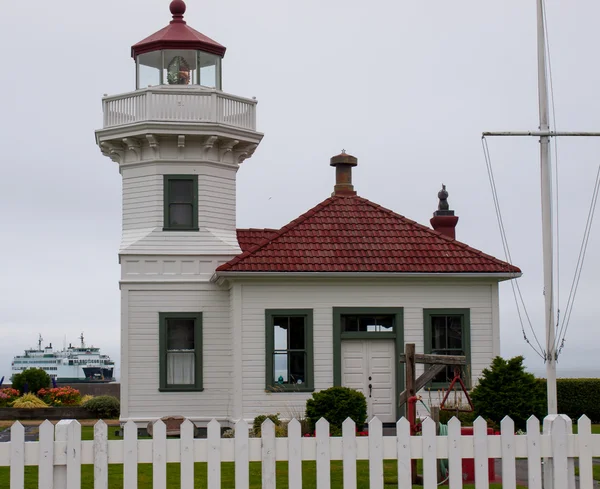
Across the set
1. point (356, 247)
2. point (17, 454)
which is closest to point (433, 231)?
point (356, 247)

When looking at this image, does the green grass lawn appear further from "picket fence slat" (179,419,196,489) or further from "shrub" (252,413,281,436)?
"shrub" (252,413,281,436)

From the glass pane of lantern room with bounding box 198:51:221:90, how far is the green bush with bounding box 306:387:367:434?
8230 mm

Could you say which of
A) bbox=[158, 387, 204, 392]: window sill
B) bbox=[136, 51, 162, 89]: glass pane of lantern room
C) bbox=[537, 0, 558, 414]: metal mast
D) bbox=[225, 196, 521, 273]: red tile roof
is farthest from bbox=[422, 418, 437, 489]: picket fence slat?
bbox=[136, 51, 162, 89]: glass pane of lantern room

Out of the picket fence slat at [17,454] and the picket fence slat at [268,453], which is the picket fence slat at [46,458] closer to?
the picket fence slat at [17,454]

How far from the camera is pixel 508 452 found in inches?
287

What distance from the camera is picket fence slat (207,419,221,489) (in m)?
7.05

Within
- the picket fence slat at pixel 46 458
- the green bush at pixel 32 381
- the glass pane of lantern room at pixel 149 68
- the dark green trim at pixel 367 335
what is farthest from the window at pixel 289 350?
the picket fence slat at pixel 46 458

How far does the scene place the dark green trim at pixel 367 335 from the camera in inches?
808

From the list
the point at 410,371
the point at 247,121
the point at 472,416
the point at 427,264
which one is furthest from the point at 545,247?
the point at 247,121

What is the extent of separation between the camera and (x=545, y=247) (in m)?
13.0

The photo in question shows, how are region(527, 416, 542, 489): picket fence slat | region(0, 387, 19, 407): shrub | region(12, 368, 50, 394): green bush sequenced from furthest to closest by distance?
region(12, 368, 50, 394): green bush → region(0, 387, 19, 407): shrub → region(527, 416, 542, 489): picket fence slat

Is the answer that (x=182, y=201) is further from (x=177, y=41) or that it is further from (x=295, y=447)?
(x=295, y=447)

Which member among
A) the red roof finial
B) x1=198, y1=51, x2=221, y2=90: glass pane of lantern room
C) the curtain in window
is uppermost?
the red roof finial

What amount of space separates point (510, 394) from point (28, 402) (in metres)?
14.7
